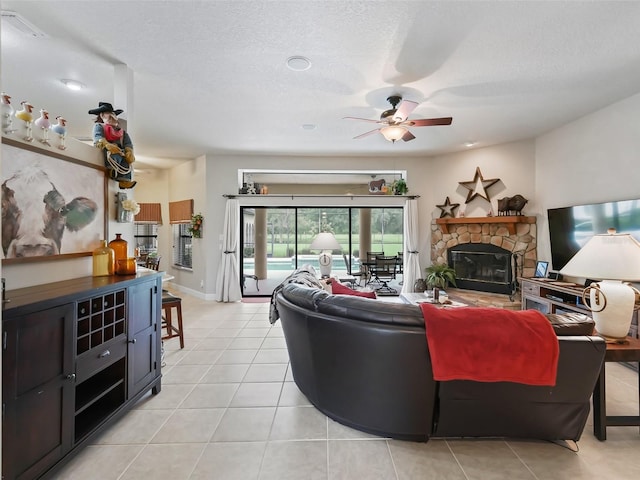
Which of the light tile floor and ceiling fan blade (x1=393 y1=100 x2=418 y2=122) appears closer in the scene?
the light tile floor

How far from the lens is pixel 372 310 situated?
2.10 m

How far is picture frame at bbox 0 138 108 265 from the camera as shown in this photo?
199 centimetres

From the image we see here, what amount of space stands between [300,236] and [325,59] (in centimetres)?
433

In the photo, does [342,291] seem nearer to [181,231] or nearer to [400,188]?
[400,188]

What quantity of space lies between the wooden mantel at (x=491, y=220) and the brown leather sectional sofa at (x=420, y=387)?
3585mm

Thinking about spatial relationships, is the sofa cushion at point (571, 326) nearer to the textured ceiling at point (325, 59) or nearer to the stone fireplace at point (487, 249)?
the textured ceiling at point (325, 59)

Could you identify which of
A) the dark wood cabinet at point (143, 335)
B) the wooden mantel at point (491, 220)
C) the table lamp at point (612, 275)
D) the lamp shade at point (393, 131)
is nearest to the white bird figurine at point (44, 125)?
the dark wood cabinet at point (143, 335)

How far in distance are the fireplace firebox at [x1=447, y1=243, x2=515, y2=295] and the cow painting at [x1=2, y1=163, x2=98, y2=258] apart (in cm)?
570

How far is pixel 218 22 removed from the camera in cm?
247

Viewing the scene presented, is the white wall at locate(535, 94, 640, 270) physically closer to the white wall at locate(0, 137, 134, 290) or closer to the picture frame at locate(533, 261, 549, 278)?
the picture frame at locate(533, 261, 549, 278)

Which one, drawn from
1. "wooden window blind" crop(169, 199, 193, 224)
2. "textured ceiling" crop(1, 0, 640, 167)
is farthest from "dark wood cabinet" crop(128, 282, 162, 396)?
"wooden window blind" crop(169, 199, 193, 224)

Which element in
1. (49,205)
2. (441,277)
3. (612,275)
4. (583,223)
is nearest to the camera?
(612,275)

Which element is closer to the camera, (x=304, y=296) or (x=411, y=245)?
(x=304, y=296)

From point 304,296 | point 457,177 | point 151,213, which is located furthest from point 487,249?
point 151,213
